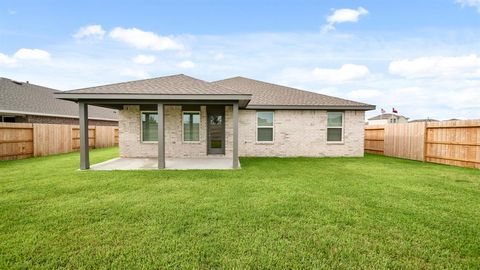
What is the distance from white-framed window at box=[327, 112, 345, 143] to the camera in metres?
12.8

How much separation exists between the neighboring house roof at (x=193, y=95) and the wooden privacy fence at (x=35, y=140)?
16.4 ft

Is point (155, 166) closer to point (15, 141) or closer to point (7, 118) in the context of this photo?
point (15, 141)

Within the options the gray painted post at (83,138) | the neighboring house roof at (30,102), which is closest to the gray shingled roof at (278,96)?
the gray painted post at (83,138)

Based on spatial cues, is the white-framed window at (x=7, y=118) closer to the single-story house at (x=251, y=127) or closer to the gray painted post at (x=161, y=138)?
the single-story house at (x=251, y=127)

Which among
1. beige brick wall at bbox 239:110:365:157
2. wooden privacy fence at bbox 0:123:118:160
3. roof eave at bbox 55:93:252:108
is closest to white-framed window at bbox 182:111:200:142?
beige brick wall at bbox 239:110:365:157

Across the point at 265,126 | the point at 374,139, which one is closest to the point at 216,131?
the point at 265,126

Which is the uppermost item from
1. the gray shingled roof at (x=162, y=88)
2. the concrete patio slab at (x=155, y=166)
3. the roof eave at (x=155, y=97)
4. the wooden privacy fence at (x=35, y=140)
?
the gray shingled roof at (x=162, y=88)

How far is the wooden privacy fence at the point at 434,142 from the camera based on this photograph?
9281 mm

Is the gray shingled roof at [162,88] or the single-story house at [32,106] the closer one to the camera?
the gray shingled roof at [162,88]

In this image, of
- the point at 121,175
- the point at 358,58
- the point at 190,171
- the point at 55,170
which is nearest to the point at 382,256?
the point at 190,171

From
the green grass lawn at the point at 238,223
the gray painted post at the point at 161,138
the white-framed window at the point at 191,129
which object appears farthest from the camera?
the white-framed window at the point at 191,129

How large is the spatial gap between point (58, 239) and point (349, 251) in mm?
3785

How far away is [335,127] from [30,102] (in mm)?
20487

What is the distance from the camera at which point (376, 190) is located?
19.2 feet
